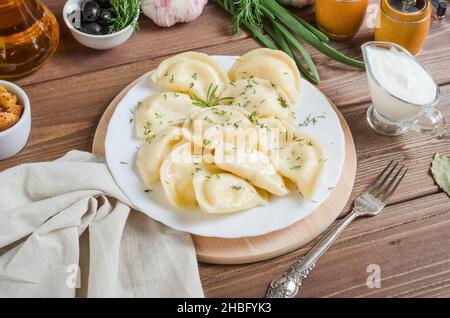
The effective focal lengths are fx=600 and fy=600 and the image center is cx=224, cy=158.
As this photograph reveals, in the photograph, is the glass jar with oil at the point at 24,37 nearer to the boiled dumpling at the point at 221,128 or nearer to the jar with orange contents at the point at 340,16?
the boiled dumpling at the point at 221,128

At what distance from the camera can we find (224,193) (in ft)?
5.05

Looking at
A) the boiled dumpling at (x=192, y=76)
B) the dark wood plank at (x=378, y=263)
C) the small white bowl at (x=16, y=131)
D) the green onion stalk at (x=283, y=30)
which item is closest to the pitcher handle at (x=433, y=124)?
the dark wood plank at (x=378, y=263)

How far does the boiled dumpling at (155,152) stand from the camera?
1604mm

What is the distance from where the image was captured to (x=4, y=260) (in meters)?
1.46

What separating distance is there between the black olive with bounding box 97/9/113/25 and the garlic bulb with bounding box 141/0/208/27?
0.50 ft

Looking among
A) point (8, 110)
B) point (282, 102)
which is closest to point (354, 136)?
point (282, 102)

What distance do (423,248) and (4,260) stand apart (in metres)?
1.07

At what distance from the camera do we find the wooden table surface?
1.52m

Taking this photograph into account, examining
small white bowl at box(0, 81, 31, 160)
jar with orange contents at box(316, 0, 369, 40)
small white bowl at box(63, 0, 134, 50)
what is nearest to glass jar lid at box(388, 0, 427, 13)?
jar with orange contents at box(316, 0, 369, 40)

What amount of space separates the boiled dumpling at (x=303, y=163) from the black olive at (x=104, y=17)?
79 centimetres

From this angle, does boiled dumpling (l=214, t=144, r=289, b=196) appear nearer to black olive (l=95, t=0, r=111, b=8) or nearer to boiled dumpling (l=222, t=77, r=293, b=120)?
boiled dumpling (l=222, t=77, r=293, b=120)

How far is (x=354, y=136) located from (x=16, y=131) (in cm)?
101
